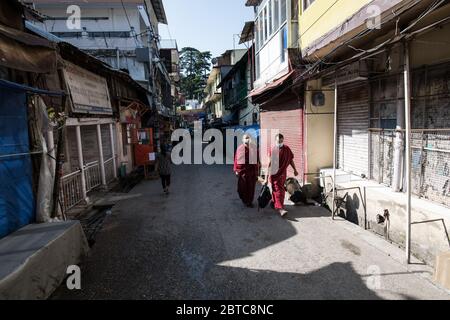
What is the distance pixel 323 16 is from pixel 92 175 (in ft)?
26.6

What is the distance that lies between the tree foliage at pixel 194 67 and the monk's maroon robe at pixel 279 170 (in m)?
57.0

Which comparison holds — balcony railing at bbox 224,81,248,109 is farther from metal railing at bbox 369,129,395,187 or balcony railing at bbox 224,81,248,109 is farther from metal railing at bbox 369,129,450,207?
metal railing at bbox 369,129,450,207

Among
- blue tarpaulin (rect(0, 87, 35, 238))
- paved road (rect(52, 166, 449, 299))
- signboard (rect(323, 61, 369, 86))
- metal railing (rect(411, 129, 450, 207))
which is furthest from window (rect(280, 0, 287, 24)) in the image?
blue tarpaulin (rect(0, 87, 35, 238))

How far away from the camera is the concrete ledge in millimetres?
3312

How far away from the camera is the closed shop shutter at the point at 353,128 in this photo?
7.50 m

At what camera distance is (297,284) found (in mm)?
4125

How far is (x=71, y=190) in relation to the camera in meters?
7.66

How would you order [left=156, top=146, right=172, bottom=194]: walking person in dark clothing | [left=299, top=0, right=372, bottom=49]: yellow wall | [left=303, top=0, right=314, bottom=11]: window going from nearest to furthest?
[left=299, top=0, right=372, bottom=49]: yellow wall
[left=303, top=0, right=314, bottom=11]: window
[left=156, top=146, right=172, bottom=194]: walking person in dark clothing

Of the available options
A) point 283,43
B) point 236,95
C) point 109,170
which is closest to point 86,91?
point 109,170

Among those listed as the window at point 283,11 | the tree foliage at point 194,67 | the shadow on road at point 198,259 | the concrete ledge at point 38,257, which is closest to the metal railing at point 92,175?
the shadow on road at point 198,259

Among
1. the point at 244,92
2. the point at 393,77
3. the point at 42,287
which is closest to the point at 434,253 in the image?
the point at 393,77

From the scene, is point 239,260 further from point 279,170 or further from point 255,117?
point 255,117

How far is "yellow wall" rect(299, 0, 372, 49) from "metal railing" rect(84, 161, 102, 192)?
24.3ft

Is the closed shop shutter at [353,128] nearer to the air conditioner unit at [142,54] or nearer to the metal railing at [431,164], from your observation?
the metal railing at [431,164]
